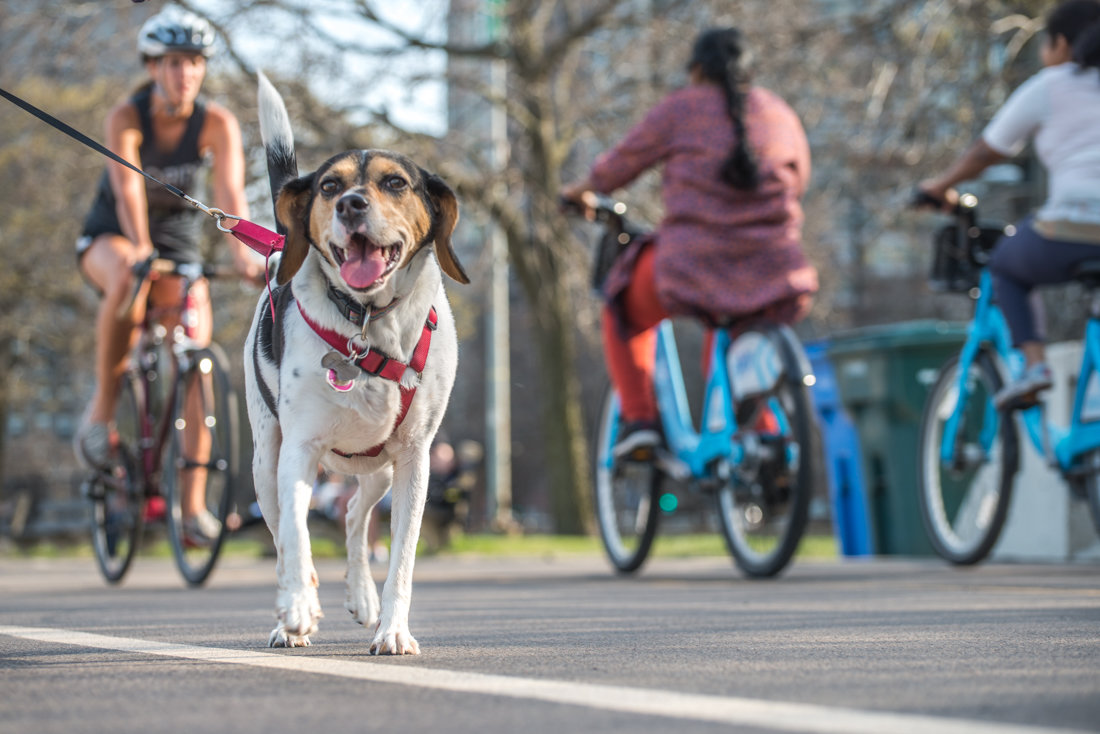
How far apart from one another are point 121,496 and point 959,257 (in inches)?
172

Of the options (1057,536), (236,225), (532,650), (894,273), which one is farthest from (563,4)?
(894,273)

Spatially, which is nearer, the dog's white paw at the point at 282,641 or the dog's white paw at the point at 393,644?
the dog's white paw at the point at 393,644

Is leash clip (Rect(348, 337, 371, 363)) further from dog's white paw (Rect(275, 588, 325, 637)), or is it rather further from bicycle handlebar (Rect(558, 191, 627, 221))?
bicycle handlebar (Rect(558, 191, 627, 221))

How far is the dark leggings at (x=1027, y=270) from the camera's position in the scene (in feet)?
21.5

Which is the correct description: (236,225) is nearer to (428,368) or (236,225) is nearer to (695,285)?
(428,368)

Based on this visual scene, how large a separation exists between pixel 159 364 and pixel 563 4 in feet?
36.8

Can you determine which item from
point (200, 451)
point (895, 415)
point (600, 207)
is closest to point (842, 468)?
point (895, 415)

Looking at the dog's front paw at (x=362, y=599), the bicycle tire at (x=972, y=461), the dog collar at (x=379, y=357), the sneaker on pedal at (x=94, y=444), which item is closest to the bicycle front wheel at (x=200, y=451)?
the sneaker on pedal at (x=94, y=444)

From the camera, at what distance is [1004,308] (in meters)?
6.90

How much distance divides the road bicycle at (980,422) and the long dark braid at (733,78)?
3.49ft

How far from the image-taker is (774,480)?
22.1 feet

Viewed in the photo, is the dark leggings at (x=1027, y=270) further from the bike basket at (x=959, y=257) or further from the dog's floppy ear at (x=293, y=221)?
the dog's floppy ear at (x=293, y=221)

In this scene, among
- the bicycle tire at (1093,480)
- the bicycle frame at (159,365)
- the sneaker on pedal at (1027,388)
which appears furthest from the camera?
the bicycle frame at (159,365)

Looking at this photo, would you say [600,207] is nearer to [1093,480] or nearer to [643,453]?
[643,453]
